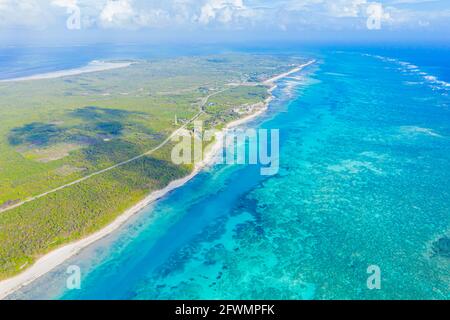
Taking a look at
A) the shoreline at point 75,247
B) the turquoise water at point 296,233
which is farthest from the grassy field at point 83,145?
the turquoise water at point 296,233

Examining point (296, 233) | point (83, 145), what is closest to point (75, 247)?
point (296, 233)

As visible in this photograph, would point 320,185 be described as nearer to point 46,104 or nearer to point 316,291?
point 316,291

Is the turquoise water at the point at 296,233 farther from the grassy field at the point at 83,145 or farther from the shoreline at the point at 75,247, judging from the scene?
the grassy field at the point at 83,145

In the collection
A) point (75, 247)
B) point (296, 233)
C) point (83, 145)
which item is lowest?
point (75, 247)

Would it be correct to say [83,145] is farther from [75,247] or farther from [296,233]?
[296,233]

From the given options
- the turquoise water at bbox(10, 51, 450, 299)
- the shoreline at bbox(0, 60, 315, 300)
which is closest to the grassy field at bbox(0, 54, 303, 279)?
the shoreline at bbox(0, 60, 315, 300)

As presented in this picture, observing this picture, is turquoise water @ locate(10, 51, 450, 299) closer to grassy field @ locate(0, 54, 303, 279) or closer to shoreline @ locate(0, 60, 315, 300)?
shoreline @ locate(0, 60, 315, 300)
